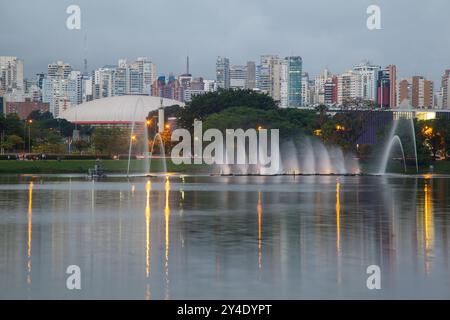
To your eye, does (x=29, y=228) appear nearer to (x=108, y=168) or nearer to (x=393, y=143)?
(x=108, y=168)

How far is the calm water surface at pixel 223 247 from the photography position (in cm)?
1409

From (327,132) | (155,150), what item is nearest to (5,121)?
(155,150)

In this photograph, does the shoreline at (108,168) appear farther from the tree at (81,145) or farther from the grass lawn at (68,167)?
the tree at (81,145)

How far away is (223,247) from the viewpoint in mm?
18875

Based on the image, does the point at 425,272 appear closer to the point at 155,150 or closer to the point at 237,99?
the point at 237,99

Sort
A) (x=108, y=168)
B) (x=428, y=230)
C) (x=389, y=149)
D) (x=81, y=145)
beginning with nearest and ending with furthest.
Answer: (x=428, y=230), (x=108, y=168), (x=389, y=149), (x=81, y=145)

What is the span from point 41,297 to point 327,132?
85.6 meters

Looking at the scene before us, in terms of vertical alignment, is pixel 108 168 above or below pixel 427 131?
below

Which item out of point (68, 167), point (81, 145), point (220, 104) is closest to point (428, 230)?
point (68, 167)

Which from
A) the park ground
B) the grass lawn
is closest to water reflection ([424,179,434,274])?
the park ground

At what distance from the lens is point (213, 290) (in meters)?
13.8

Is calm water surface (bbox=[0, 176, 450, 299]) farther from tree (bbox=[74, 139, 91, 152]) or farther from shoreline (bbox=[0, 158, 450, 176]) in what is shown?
tree (bbox=[74, 139, 91, 152])

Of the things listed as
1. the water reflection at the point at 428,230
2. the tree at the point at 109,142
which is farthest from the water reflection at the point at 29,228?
the tree at the point at 109,142

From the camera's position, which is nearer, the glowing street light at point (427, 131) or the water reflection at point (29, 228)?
the water reflection at point (29, 228)
